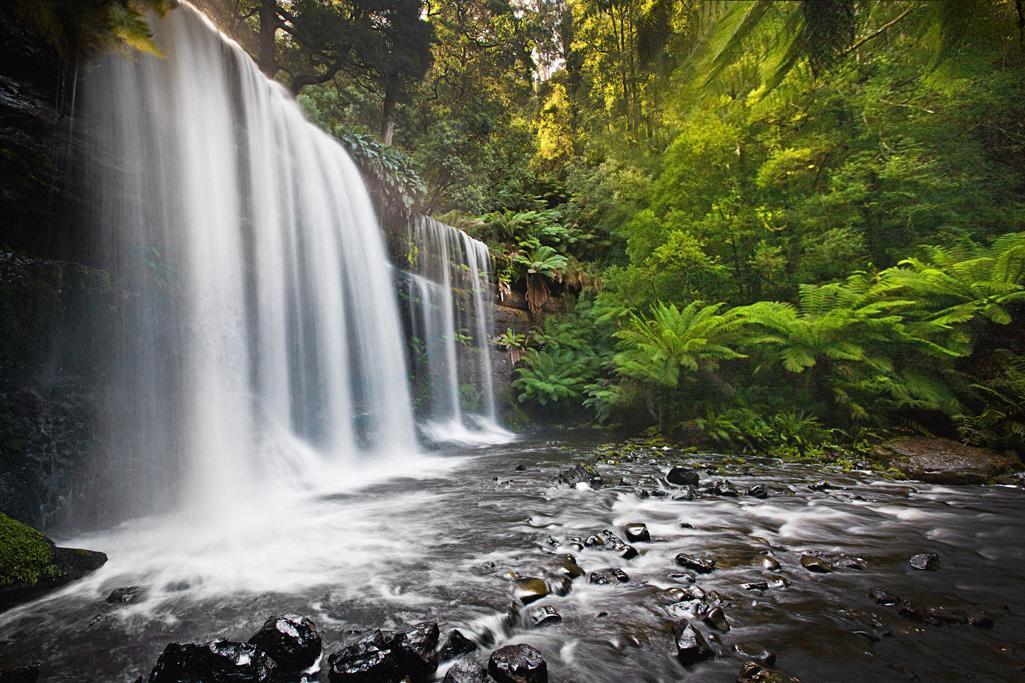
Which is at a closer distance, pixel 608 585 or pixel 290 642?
pixel 290 642

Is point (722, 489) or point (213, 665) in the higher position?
point (213, 665)

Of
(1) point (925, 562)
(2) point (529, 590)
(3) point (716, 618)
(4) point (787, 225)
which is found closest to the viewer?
(3) point (716, 618)

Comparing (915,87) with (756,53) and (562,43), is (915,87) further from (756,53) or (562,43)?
(562,43)

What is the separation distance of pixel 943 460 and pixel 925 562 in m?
3.76

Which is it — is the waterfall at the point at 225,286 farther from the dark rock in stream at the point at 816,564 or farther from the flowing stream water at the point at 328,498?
the dark rock in stream at the point at 816,564

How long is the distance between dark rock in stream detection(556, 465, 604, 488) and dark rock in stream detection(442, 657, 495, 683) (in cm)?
360

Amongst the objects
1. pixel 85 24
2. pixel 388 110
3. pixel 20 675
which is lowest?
pixel 20 675

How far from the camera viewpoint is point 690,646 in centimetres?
194

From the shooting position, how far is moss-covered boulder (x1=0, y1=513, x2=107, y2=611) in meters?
2.71

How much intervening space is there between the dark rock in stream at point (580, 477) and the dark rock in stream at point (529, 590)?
270 centimetres

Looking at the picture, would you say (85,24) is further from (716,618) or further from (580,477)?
(580,477)

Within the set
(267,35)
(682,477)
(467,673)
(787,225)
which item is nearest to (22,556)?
(467,673)

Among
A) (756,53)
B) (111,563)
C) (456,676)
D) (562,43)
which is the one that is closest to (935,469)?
(756,53)

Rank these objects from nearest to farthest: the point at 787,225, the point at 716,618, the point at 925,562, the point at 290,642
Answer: the point at 290,642 < the point at 716,618 < the point at 925,562 < the point at 787,225
